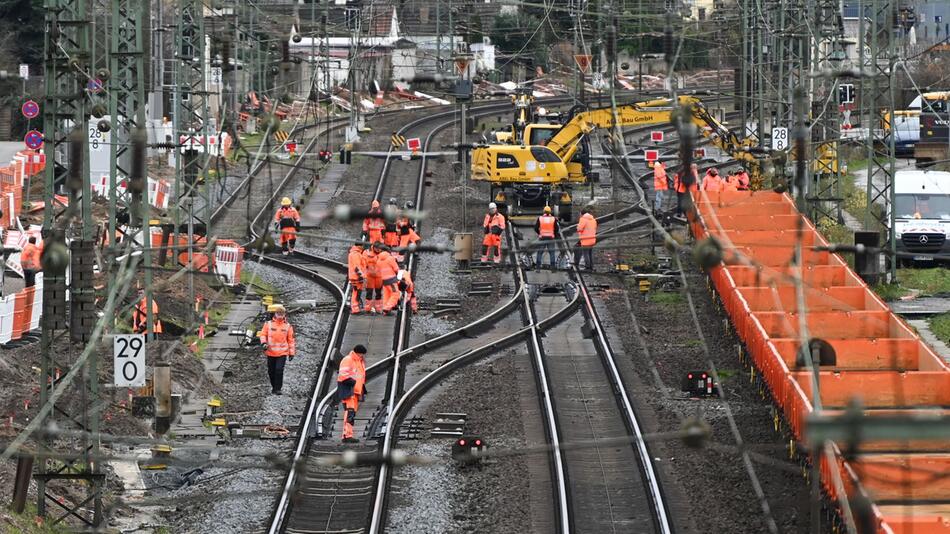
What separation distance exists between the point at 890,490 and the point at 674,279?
51.3 ft

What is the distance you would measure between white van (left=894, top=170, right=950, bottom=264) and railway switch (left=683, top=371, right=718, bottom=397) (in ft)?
38.3

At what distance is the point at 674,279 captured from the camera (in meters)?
29.2

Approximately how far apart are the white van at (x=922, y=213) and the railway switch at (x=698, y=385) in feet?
38.3

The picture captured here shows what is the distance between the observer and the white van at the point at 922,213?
105 feet

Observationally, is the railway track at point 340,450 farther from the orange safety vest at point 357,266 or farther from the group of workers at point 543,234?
the group of workers at point 543,234

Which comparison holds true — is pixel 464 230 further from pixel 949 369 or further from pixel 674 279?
pixel 949 369

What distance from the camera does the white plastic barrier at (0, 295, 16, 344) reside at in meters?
21.8

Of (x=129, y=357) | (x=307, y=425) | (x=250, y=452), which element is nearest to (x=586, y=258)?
(x=307, y=425)

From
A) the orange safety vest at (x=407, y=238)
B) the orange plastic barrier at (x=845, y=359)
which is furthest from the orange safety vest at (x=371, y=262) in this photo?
the orange plastic barrier at (x=845, y=359)

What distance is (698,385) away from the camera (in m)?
21.2

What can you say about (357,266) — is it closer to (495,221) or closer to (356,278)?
(356,278)

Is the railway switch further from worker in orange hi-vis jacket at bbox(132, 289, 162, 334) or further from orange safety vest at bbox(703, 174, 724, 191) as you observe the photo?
orange safety vest at bbox(703, 174, 724, 191)

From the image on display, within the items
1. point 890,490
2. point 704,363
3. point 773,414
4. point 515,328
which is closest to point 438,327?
point 515,328

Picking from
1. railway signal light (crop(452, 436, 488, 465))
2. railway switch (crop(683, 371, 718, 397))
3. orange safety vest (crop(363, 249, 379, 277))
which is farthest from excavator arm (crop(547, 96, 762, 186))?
railway signal light (crop(452, 436, 488, 465))
